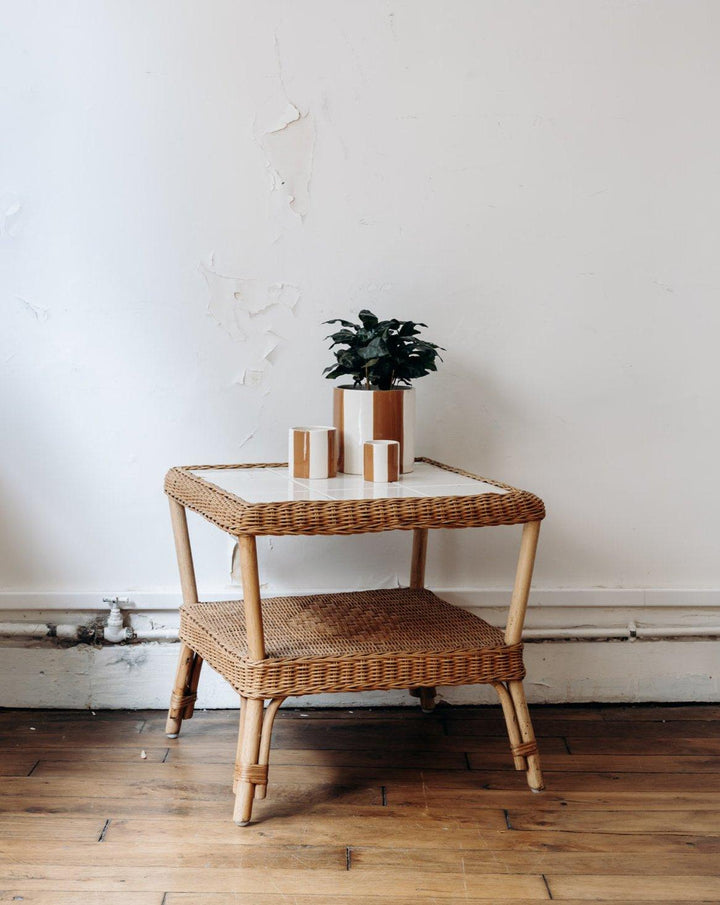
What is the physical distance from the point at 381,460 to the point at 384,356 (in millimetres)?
211

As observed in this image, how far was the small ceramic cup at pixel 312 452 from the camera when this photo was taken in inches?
70.6

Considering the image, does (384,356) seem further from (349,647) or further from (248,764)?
(248,764)

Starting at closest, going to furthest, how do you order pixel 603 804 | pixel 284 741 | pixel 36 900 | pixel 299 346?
pixel 36 900 → pixel 603 804 → pixel 284 741 → pixel 299 346

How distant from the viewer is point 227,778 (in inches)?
70.6

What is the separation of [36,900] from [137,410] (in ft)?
3.26

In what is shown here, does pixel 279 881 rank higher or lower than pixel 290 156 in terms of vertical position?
lower

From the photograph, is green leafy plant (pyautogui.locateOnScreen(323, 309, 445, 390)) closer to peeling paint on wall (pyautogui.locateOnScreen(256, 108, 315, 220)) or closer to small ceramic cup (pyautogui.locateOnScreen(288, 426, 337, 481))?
small ceramic cup (pyautogui.locateOnScreen(288, 426, 337, 481))

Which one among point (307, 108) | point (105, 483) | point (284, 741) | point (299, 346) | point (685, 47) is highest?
point (685, 47)

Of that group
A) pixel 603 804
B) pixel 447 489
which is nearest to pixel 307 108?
pixel 447 489

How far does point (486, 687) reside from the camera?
217 centimetres

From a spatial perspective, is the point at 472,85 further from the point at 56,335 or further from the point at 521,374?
the point at 56,335

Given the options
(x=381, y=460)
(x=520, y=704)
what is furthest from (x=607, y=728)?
(x=381, y=460)

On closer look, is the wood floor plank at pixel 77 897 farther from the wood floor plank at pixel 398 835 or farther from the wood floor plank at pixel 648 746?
the wood floor plank at pixel 648 746

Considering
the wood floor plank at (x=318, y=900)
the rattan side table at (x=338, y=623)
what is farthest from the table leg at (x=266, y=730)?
the wood floor plank at (x=318, y=900)
